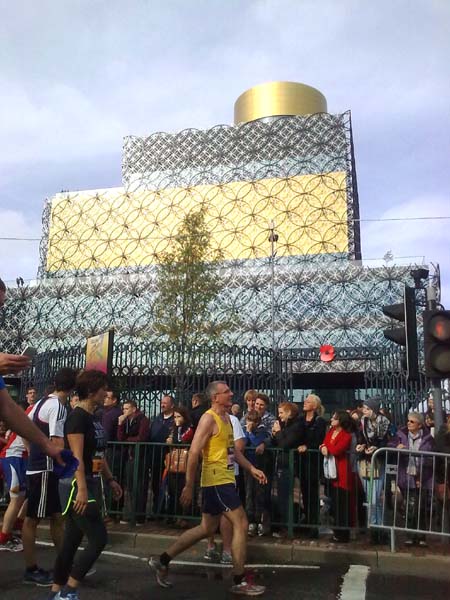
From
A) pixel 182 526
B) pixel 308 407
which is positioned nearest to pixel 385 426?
pixel 308 407

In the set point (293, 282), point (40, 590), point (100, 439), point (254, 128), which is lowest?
point (40, 590)

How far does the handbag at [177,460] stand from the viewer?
27.1 ft

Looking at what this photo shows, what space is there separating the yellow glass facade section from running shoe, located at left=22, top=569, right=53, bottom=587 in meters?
40.6

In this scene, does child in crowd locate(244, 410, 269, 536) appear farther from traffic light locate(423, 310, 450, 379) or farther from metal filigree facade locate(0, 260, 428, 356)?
metal filigree facade locate(0, 260, 428, 356)

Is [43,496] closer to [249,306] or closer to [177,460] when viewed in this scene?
[177,460]

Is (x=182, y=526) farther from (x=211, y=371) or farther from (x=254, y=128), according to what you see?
(x=254, y=128)

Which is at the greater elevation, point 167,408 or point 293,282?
point 293,282

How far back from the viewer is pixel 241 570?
516cm

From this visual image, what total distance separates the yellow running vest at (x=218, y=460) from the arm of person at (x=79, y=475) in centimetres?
125

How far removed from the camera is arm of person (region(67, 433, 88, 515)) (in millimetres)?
4566

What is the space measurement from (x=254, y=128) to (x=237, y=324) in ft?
65.7

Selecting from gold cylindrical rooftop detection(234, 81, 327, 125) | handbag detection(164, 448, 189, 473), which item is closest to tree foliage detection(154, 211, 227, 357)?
handbag detection(164, 448, 189, 473)

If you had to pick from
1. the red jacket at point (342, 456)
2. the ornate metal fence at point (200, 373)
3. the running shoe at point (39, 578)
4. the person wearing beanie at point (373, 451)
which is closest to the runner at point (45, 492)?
the running shoe at point (39, 578)

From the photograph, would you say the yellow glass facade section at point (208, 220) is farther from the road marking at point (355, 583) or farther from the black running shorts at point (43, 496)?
the black running shorts at point (43, 496)
